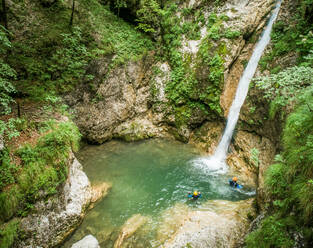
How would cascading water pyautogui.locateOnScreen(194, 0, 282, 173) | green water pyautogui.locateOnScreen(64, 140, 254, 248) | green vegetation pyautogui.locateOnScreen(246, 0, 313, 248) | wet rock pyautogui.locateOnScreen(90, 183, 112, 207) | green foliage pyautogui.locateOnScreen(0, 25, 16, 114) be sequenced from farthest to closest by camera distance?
cascading water pyautogui.locateOnScreen(194, 0, 282, 173)
wet rock pyautogui.locateOnScreen(90, 183, 112, 207)
green water pyautogui.locateOnScreen(64, 140, 254, 248)
green foliage pyautogui.locateOnScreen(0, 25, 16, 114)
green vegetation pyautogui.locateOnScreen(246, 0, 313, 248)

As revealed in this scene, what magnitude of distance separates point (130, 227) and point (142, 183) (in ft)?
7.20

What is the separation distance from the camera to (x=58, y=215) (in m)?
5.14

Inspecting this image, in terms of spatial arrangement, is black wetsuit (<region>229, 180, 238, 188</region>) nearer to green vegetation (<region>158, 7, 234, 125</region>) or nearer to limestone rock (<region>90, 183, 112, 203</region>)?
green vegetation (<region>158, 7, 234, 125</region>)

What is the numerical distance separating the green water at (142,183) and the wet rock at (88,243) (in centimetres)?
31

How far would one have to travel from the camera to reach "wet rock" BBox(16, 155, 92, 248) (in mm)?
4527

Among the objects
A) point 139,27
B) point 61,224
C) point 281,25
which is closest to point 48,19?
point 139,27

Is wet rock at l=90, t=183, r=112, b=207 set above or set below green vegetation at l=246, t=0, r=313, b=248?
below

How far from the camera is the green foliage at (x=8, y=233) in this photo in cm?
395

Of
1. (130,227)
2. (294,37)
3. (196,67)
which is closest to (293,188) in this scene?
(130,227)

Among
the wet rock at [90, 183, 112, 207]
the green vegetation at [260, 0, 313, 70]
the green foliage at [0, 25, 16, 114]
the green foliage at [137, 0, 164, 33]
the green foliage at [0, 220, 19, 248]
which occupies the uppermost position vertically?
the green foliage at [137, 0, 164, 33]

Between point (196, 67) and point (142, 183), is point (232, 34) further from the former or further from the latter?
point (142, 183)

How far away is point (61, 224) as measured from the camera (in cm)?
517

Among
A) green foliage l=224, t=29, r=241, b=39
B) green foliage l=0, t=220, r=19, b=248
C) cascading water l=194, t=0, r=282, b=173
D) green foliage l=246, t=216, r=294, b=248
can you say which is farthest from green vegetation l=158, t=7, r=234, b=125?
green foliage l=0, t=220, r=19, b=248

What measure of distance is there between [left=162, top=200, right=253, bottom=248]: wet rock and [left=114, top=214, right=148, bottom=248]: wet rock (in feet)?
3.44
